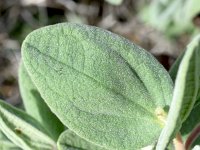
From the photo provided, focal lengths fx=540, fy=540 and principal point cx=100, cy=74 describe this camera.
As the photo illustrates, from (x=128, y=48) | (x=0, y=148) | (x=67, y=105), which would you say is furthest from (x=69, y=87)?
(x=0, y=148)

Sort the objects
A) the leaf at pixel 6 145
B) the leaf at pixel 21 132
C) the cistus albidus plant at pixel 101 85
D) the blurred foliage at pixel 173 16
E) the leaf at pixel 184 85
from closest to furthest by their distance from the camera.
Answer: the leaf at pixel 184 85, the cistus albidus plant at pixel 101 85, the leaf at pixel 21 132, the leaf at pixel 6 145, the blurred foliage at pixel 173 16

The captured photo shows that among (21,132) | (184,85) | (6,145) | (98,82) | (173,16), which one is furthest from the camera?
(173,16)

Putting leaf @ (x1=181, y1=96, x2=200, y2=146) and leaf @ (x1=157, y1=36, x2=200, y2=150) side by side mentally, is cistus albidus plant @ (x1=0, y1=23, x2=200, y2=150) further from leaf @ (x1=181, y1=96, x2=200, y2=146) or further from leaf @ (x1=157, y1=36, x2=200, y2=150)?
leaf @ (x1=181, y1=96, x2=200, y2=146)

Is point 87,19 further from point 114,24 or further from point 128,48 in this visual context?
point 128,48

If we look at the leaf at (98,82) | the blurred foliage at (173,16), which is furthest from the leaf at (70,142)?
the blurred foliage at (173,16)

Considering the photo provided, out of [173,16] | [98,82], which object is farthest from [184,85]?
[173,16]

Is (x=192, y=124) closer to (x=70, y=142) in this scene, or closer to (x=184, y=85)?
(x=70, y=142)

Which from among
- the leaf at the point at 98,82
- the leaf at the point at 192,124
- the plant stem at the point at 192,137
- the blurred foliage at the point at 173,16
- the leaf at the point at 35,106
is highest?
the leaf at the point at 98,82

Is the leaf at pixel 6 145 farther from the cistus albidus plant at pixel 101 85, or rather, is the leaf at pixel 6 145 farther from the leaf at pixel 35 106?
the cistus albidus plant at pixel 101 85
